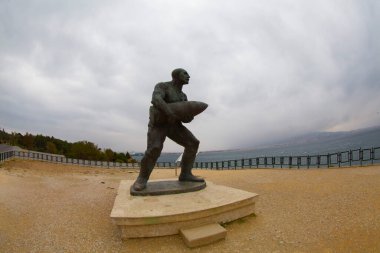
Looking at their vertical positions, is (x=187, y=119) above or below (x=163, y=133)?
above

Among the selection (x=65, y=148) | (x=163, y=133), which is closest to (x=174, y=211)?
(x=163, y=133)

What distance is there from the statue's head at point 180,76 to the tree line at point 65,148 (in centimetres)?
3730

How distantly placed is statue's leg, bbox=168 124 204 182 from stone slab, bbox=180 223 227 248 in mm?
2273

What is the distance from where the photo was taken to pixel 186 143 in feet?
22.0

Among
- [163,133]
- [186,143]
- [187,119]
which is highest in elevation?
[187,119]

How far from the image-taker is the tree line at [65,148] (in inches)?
1578

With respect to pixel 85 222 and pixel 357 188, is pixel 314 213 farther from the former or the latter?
pixel 85 222

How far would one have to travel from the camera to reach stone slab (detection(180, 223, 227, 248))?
3992 mm

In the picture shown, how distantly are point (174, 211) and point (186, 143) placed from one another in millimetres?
2486

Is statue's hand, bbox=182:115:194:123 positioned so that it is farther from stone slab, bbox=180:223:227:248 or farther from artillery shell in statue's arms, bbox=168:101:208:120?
stone slab, bbox=180:223:227:248

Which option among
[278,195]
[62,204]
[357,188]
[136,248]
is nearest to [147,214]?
[136,248]

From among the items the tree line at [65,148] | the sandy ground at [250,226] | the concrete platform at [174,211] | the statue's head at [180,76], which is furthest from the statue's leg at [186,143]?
Answer: the tree line at [65,148]

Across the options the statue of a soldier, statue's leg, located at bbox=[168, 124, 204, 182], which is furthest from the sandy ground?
statue's leg, located at bbox=[168, 124, 204, 182]

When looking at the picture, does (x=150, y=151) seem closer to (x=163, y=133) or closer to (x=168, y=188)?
(x=163, y=133)
